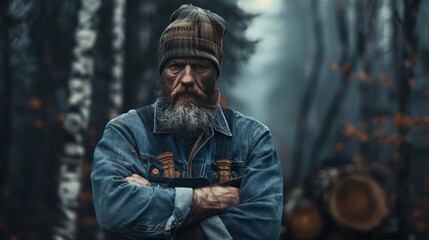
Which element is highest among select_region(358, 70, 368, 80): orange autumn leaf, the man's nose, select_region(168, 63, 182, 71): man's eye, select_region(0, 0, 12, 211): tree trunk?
select_region(358, 70, 368, 80): orange autumn leaf

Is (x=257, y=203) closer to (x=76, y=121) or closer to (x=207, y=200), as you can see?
(x=207, y=200)

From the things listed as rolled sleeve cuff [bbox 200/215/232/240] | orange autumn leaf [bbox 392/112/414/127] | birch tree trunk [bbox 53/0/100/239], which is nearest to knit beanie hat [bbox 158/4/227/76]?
rolled sleeve cuff [bbox 200/215/232/240]

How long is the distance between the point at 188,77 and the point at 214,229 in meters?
0.86

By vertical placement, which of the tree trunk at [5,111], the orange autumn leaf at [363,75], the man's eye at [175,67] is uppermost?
the orange autumn leaf at [363,75]

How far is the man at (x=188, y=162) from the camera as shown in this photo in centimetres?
382

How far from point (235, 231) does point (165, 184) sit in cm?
47

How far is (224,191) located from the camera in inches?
156

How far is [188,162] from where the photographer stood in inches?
159

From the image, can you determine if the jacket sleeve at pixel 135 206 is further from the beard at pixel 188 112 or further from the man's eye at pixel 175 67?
the man's eye at pixel 175 67

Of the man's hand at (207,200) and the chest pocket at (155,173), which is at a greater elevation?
the chest pocket at (155,173)

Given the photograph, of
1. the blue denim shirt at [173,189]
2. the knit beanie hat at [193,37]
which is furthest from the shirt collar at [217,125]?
the knit beanie hat at [193,37]

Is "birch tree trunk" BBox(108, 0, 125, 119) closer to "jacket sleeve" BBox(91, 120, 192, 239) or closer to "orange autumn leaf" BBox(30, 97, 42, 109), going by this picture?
"orange autumn leaf" BBox(30, 97, 42, 109)

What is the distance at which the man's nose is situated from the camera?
3.98 meters

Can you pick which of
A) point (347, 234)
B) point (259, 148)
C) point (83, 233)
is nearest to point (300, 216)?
point (347, 234)
